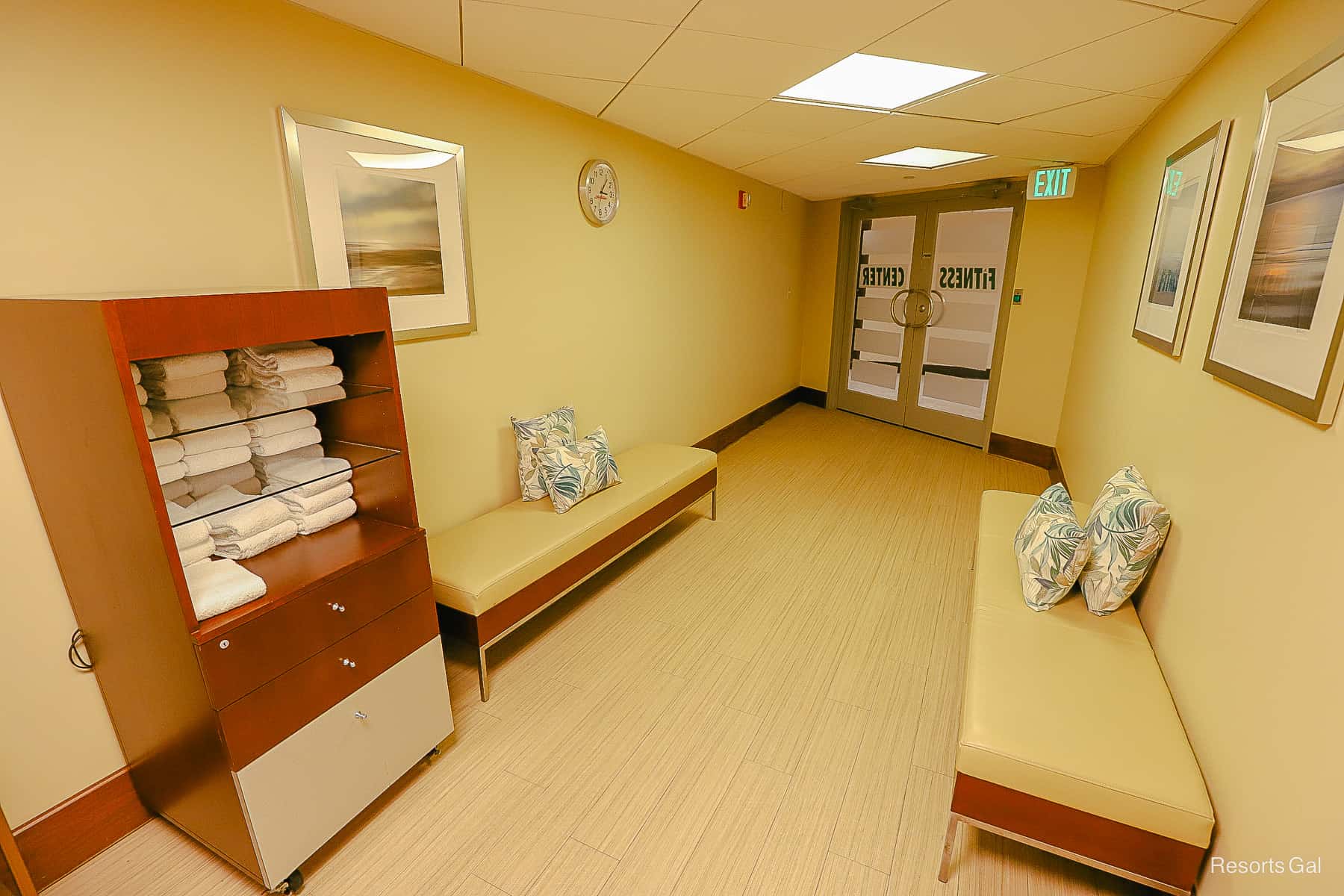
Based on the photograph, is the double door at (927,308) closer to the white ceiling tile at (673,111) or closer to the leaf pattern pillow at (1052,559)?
the white ceiling tile at (673,111)

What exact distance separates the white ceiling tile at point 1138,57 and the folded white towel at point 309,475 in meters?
2.89

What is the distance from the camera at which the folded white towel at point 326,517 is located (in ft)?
6.12

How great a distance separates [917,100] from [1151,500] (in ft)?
6.42

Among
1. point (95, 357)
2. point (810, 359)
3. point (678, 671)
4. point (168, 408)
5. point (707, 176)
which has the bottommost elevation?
point (678, 671)

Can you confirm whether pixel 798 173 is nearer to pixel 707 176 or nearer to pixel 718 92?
pixel 707 176

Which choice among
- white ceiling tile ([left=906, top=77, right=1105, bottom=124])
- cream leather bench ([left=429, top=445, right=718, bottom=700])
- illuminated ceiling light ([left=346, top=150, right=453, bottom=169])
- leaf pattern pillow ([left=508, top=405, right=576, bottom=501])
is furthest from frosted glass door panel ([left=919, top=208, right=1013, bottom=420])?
illuminated ceiling light ([left=346, top=150, right=453, bottom=169])

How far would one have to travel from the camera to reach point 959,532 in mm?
3895

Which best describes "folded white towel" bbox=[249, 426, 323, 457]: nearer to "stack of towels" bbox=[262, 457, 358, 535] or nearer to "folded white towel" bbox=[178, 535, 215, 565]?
"stack of towels" bbox=[262, 457, 358, 535]

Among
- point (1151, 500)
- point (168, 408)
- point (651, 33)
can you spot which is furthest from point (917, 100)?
point (168, 408)

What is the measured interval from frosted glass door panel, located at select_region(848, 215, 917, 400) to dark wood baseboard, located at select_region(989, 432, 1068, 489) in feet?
3.82

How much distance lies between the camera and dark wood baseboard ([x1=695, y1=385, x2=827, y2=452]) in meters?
5.41

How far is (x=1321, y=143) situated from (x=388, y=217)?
8.98 ft

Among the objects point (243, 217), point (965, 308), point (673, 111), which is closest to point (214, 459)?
point (243, 217)

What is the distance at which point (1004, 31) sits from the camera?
6.31 ft
